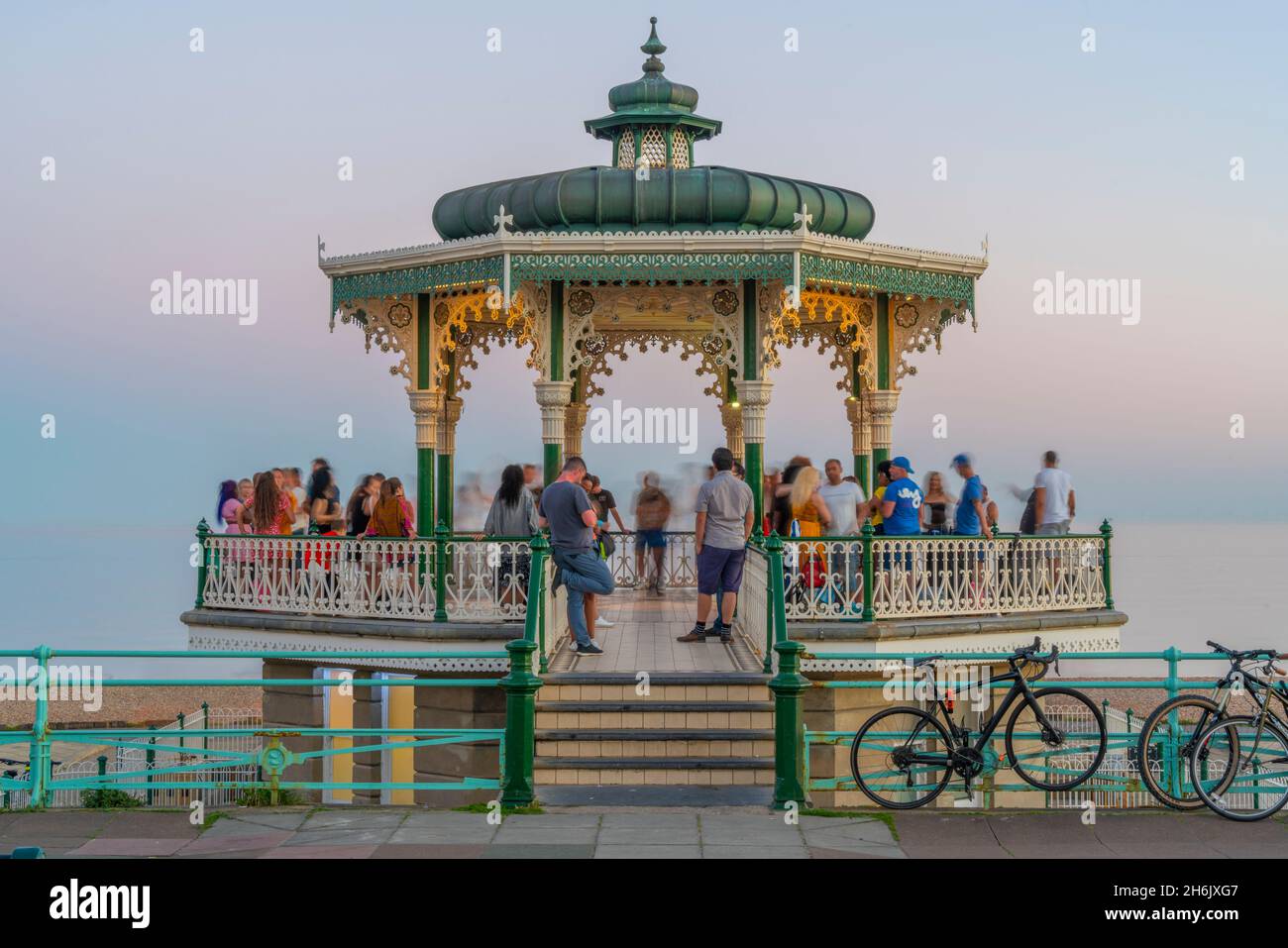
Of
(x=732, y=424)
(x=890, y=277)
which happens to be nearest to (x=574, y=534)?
(x=890, y=277)

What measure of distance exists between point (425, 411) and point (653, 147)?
4.40 m

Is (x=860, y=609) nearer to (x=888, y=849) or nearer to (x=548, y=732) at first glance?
(x=548, y=732)

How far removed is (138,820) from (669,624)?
7536 millimetres

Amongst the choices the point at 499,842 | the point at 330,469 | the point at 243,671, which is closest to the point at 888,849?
the point at 499,842

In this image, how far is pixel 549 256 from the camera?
15.9 meters

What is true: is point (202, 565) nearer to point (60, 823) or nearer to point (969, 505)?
point (60, 823)

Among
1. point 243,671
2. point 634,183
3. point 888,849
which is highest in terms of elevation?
→ point 634,183

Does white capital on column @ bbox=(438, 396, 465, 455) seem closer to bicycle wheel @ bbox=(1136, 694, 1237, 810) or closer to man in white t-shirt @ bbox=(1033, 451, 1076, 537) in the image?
man in white t-shirt @ bbox=(1033, 451, 1076, 537)

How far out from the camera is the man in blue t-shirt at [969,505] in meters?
15.3

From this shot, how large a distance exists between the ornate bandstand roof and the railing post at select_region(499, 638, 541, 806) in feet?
22.5

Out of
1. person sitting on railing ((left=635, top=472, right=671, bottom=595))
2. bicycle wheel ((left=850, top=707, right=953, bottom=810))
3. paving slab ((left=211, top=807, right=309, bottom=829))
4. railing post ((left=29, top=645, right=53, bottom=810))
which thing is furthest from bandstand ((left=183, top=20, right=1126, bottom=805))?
railing post ((left=29, top=645, right=53, bottom=810))

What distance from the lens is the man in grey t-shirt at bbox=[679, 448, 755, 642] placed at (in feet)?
44.1

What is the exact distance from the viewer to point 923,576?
14.9 metres

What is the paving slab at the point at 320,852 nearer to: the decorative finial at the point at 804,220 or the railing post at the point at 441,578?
the railing post at the point at 441,578
